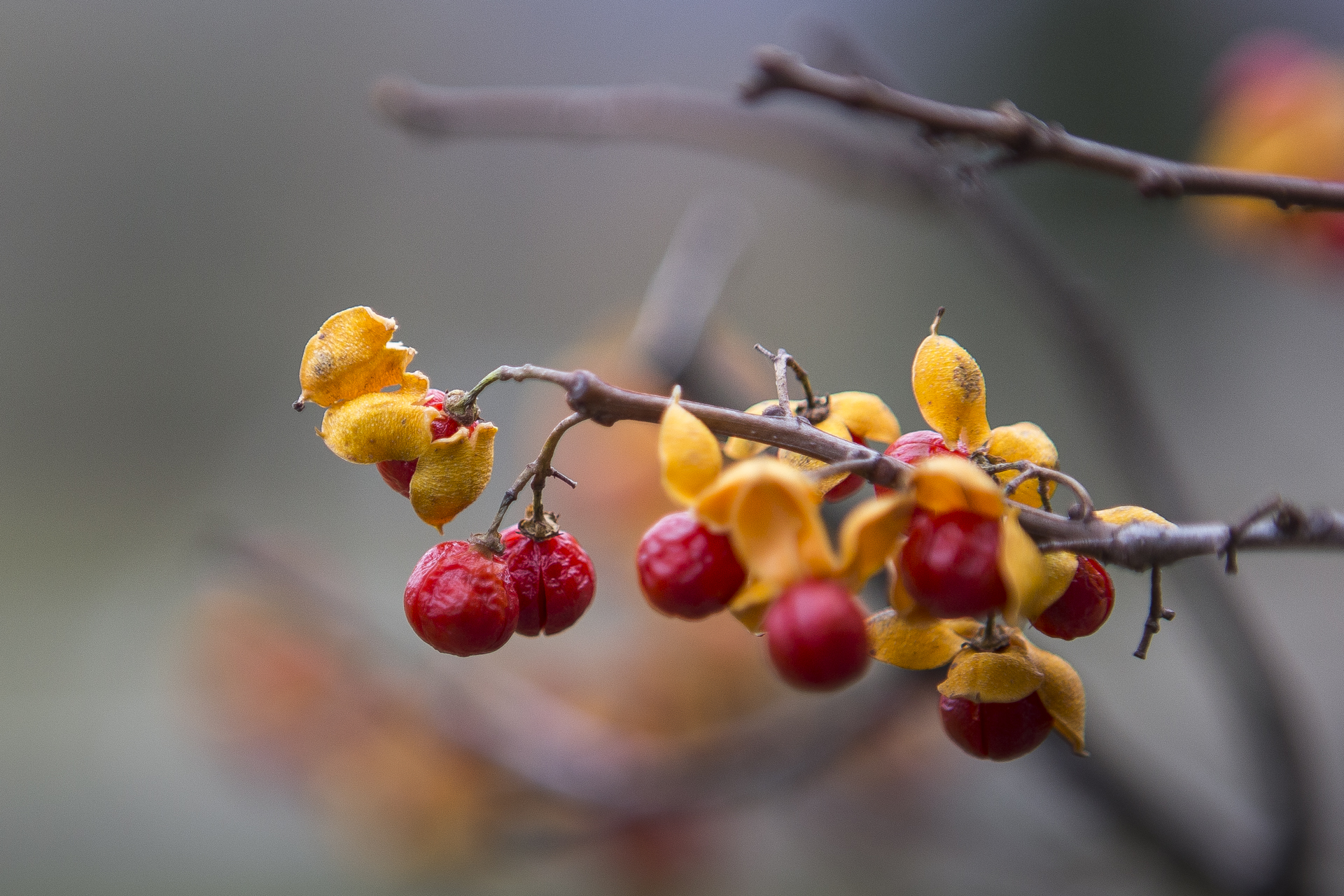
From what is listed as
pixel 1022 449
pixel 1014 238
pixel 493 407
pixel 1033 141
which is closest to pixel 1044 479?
pixel 1022 449

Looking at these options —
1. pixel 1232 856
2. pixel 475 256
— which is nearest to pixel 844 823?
pixel 1232 856

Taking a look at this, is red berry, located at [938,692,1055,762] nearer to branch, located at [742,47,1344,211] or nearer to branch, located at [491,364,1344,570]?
branch, located at [491,364,1344,570]

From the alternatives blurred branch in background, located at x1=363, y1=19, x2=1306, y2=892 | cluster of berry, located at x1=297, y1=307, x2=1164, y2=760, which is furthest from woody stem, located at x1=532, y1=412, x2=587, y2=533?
blurred branch in background, located at x1=363, y1=19, x2=1306, y2=892

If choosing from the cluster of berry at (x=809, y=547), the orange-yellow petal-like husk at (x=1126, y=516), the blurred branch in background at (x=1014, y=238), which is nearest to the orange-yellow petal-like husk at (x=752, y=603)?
the cluster of berry at (x=809, y=547)

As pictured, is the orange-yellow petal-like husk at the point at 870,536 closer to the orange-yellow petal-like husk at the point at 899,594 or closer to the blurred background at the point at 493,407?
the orange-yellow petal-like husk at the point at 899,594

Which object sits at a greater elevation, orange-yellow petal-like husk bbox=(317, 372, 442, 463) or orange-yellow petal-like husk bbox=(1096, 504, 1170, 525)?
orange-yellow petal-like husk bbox=(317, 372, 442, 463)

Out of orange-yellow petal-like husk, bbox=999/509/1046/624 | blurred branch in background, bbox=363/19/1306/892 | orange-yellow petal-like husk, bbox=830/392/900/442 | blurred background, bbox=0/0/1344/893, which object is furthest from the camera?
blurred background, bbox=0/0/1344/893

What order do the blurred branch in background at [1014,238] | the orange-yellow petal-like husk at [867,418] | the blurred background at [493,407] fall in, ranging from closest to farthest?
the orange-yellow petal-like husk at [867,418]
the blurred branch in background at [1014,238]
the blurred background at [493,407]
